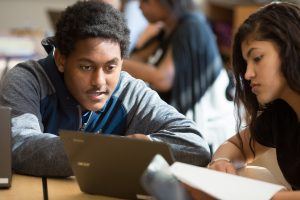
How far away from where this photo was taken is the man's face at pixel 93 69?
1.69 metres

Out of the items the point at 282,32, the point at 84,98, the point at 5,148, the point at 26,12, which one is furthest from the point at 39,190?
the point at 26,12

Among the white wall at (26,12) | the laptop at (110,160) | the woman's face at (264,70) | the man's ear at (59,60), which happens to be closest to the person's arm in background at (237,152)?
the woman's face at (264,70)

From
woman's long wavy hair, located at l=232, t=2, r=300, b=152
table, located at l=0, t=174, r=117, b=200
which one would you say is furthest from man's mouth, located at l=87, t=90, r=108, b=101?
woman's long wavy hair, located at l=232, t=2, r=300, b=152

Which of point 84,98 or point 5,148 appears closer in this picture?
point 5,148

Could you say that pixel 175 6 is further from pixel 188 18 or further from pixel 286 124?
pixel 286 124

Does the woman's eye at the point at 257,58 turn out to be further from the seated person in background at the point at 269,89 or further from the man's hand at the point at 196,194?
the man's hand at the point at 196,194

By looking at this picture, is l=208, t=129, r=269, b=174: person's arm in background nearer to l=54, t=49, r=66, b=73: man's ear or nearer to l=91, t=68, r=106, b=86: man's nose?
l=91, t=68, r=106, b=86: man's nose

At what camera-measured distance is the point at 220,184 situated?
1193 millimetres

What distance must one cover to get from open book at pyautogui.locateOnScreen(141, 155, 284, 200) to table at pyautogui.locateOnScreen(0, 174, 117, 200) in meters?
0.31

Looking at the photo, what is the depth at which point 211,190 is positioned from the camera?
3.84ft

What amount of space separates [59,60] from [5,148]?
401 mm

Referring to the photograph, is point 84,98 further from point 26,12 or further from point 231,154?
point 26,12

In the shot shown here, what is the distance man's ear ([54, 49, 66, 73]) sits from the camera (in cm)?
178

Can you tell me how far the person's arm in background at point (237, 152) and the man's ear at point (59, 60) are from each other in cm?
51
